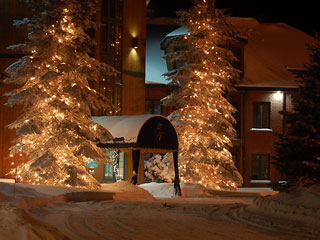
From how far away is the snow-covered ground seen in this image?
9.02 meters

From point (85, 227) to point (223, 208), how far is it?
5.09m

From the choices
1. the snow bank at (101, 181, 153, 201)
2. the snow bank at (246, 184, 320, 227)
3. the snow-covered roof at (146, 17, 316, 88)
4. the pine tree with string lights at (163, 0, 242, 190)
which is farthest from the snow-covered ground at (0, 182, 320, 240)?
the snow-covered roof at (146, 17, 316, 88)

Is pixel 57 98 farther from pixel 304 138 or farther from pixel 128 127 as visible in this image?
pixel 304 138

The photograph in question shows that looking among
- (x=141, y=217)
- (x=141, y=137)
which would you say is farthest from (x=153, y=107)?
(x=141, y=217)

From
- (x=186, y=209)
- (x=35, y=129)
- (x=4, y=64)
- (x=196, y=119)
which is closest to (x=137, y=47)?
(x=196, y=119)

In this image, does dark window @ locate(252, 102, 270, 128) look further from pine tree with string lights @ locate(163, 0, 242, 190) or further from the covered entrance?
the covered entrance

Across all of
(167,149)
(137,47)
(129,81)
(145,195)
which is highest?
(137,47)

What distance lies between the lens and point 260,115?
3347 cm

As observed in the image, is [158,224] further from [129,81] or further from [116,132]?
[129,81]

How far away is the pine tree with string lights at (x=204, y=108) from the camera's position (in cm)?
2408

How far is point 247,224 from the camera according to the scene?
11.3 metres

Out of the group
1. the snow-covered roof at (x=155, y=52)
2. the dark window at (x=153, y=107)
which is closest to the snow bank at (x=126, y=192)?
the dark window at (x=153, y=107)

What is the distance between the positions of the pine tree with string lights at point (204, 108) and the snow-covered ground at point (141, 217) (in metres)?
7.92

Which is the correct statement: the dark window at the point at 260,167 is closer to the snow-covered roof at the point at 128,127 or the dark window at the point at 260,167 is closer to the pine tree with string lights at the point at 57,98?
the snow-covered roof at the point at 128,127
